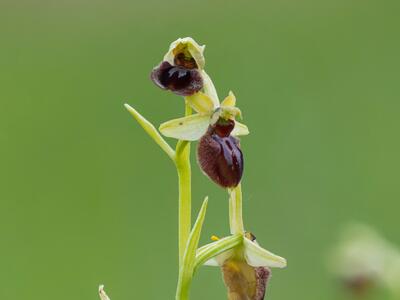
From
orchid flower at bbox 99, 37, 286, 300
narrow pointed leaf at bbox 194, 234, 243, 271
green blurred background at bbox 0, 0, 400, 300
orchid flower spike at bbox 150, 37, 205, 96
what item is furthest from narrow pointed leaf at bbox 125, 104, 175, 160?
green blurred background at bbox 0, 0, 400, 300

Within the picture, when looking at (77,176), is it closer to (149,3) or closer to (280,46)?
(280,46)

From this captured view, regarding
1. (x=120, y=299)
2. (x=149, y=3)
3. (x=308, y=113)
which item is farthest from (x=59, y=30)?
(x=120, y=299)

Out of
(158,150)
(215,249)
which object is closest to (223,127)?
(215,249)

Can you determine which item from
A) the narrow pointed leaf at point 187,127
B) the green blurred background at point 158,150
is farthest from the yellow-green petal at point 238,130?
the green blurred background at point 158,150

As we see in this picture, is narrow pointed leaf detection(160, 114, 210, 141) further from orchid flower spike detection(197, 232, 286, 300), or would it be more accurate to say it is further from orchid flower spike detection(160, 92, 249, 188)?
orchid flower spike detection(197, 232, 286, 300)

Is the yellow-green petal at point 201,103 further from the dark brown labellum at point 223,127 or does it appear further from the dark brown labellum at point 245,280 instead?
the dark brown labellum at point 245,280

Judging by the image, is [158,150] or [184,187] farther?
[158,150]

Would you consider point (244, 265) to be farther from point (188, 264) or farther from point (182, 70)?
point (182, 70)
